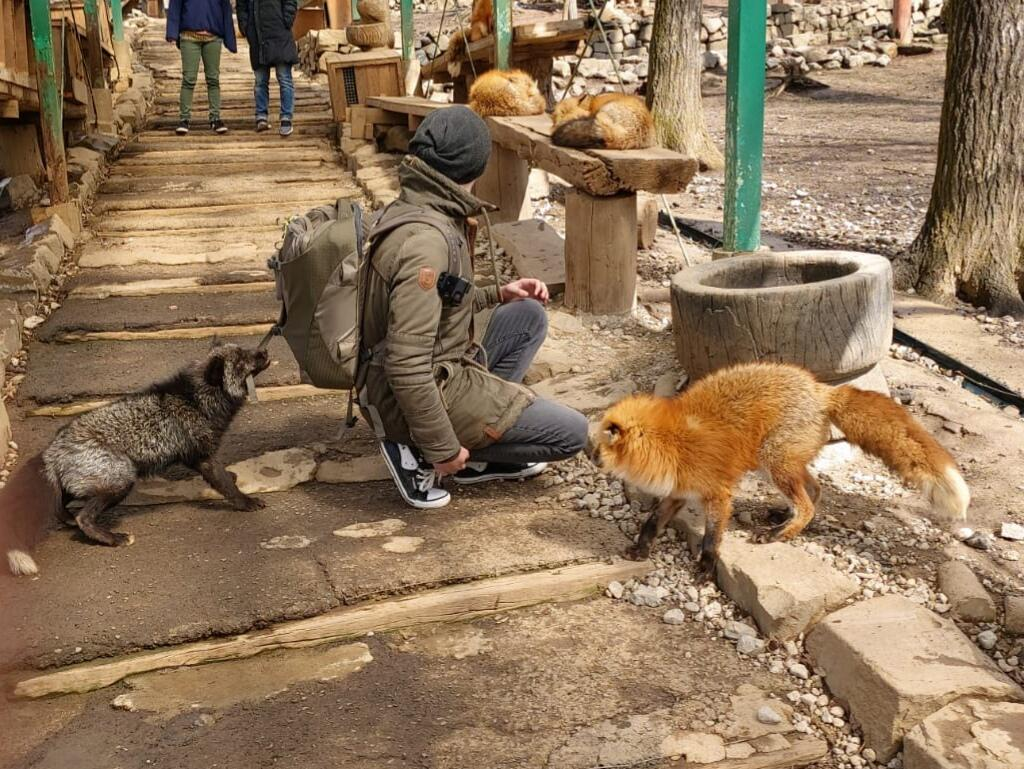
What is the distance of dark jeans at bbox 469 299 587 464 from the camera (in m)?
4.18

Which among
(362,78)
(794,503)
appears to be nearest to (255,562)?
(794,503)

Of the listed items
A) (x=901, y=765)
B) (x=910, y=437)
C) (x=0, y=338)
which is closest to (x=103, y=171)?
(x=0, y=338)

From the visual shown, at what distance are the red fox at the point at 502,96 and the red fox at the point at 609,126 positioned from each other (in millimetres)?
1889

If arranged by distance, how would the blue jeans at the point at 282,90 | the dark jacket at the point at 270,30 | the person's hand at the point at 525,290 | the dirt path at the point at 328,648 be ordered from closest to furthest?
1. the dirt path at the point at 328,648
2. the person's hand at the point at 525,290
3. the dark jacket at the point at 270,30
4. the blue jeans at the point at 282,90

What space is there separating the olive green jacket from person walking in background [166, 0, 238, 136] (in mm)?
7983

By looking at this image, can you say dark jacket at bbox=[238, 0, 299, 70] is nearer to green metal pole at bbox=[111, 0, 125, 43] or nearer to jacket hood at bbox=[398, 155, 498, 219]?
green metal pole at bbox=[111, 0, 125, 43]

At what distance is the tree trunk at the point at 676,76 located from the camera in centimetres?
1109

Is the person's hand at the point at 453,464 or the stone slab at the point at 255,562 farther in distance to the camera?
the person's hand at the point at 453,464

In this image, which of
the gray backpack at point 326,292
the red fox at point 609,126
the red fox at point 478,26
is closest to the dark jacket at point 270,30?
the red fox at point 478,26

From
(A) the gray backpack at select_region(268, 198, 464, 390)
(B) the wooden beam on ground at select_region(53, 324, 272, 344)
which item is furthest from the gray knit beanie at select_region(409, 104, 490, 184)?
(B) the wooden beam on ground at select_region(53, 324, 272, 344)

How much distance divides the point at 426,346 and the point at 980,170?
449 centimetres

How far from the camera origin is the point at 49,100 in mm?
7777

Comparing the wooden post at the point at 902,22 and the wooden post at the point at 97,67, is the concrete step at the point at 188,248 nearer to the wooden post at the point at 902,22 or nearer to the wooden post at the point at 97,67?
the wooden post at the point at 97,67

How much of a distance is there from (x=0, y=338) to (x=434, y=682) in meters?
3.63
